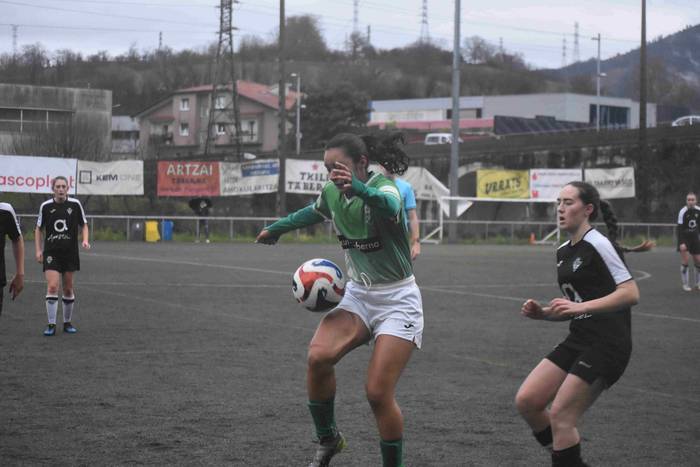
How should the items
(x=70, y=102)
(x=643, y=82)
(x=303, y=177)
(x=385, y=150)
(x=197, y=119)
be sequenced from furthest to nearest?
1. (x=197, y=119)
2. (x=643, y=82)
3. (x=303, y=177)
4. (x=70, y=102)
5. (x=385, y=150)

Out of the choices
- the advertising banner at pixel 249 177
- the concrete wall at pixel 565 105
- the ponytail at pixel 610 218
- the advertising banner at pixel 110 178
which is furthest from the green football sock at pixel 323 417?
the concrete wall at pixel 565 105

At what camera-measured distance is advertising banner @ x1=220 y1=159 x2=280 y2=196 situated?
41375mm

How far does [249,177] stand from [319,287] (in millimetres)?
35889

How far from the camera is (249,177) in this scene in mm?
42031

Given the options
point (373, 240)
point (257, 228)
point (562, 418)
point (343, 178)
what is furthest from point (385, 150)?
point (257, 228)

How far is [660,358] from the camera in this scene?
11680 mm

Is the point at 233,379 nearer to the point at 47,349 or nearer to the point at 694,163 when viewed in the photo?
the point at 47,349

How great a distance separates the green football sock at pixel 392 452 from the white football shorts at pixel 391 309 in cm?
60

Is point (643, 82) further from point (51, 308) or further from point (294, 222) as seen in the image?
point (294, 222)

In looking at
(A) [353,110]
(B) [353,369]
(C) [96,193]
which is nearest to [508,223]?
(C) [96,193]

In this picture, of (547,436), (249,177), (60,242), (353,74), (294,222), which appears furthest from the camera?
(353,74)

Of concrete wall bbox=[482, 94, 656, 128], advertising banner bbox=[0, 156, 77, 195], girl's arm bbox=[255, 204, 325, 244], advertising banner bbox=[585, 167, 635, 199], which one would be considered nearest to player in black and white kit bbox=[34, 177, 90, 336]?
girl's arm bbox=[255, 204, 325, 244]

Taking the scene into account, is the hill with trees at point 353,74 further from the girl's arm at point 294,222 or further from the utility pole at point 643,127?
the girl's arm at point 294,222

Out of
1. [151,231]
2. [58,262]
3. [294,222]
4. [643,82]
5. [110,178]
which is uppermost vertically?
[643,82]
